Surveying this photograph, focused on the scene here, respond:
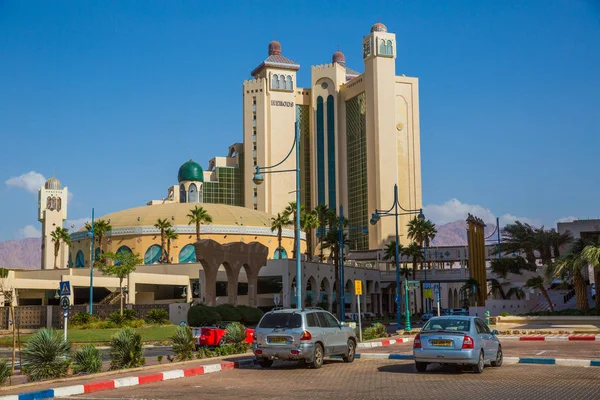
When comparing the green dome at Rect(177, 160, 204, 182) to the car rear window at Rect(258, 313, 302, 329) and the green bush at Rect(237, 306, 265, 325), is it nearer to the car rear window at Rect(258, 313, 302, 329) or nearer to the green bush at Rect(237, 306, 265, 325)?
the green bush at Rect(237, 306, 265, 325)

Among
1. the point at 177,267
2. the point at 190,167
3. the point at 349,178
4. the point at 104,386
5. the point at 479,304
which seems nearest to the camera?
the point at 104,386

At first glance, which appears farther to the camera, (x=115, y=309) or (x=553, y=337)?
(x=115, y=309)

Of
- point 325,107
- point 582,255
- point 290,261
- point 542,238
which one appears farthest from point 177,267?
point 325,107

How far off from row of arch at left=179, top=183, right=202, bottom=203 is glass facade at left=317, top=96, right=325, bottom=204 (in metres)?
25.2

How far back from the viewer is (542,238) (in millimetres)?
78562

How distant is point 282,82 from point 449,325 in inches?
5064

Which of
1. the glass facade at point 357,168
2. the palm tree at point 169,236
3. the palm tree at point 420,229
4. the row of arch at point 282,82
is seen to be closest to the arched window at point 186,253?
the palm tree at point 169,236

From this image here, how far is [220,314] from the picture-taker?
53.2m

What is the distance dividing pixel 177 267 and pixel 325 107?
67.2 metres

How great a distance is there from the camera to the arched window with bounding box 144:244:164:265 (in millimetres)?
99812

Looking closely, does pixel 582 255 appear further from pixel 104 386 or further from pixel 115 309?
pixel 115 309

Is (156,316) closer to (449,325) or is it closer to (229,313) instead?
(229,313)

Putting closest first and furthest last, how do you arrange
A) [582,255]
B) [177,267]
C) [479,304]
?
[582,255] < [479,304] < [177,267]

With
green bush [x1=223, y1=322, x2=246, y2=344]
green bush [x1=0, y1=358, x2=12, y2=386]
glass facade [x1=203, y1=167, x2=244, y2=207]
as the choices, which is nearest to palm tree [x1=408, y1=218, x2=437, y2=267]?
glass facade [x1=203, y1=167, x2=244, y2=207]
